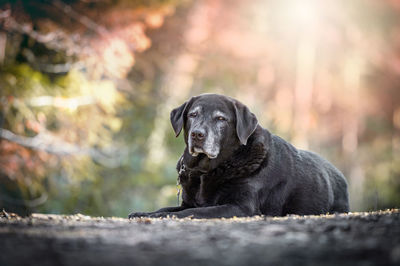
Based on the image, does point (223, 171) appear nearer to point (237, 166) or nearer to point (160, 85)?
point (237, 166)

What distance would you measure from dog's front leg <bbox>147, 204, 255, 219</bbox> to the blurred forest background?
2.21m

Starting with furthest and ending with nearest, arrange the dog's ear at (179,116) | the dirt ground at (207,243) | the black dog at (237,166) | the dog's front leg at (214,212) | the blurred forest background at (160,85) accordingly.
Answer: the blurred forest background at (160,85), the dog's ear at (179,116), the black dog at (237,166), the dog's front leg at (214,212), the dirt ground at (207,243)

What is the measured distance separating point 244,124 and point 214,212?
133 cm

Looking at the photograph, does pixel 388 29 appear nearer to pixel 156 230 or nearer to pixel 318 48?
pixel 318 48

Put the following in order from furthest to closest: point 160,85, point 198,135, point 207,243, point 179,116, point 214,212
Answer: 1. point 160,85
2. point 179,116
3. point 198,135
4. point 214,212
5. point 207,243

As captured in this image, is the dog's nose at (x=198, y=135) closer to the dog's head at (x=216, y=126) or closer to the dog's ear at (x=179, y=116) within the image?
the dog's head at (x=216, y=126)

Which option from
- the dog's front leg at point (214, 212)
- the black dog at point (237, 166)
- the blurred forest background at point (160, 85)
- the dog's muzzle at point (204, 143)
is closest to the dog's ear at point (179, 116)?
the black dog at point (237, 166)

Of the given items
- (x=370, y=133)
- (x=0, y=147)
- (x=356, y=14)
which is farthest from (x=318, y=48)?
(x=0, y=147)

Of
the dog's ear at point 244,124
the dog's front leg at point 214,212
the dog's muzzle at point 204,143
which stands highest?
the dog's ear at point 244,124

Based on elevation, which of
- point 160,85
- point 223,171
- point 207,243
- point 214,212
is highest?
point 160,85

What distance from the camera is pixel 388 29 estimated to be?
30141 millimetres

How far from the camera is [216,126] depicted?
680 cm

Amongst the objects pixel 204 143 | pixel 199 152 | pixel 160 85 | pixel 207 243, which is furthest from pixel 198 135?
pixel 160 85

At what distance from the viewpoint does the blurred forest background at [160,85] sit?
12922 millimetres
